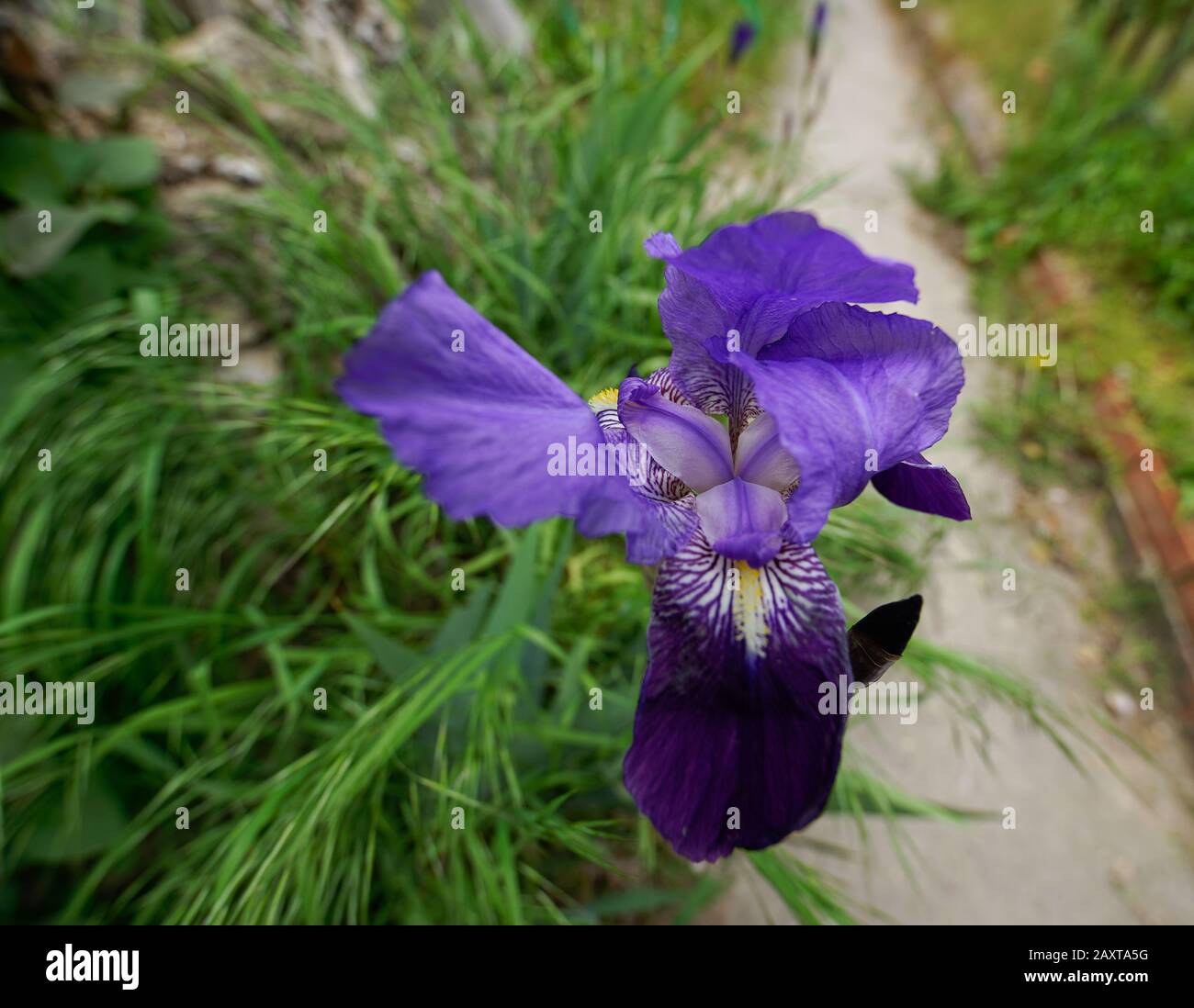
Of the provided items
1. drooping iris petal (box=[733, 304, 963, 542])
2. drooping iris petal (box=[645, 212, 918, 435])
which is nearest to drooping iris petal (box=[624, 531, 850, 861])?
drooping iris petal (box=[733, 304, 963, 542])

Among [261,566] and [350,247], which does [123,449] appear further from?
[350,247]

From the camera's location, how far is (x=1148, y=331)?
292cm

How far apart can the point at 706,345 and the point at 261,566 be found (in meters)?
1.49

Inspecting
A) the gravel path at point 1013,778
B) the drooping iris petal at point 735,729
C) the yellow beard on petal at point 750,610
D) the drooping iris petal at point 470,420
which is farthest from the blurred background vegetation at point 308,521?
the drooping iris petal at point 470,420

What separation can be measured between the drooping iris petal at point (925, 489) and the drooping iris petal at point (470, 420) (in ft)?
1.17

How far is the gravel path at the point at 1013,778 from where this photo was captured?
66.7 inches

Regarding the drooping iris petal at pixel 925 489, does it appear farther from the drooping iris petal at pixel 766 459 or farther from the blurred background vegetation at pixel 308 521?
the blurred background vegetation at pixel 308 521

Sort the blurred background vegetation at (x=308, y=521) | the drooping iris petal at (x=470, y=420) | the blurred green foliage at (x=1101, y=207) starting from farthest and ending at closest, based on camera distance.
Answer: the blurred green foliage at (x=1101, y=207)
the blurred background vegetation at (x=308, y=521)
the drooping iris petal at (x=470, y=420)

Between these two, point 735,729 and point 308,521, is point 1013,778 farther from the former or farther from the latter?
point 308,521

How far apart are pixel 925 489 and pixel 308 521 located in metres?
1.36

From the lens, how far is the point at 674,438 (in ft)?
→ 2.50

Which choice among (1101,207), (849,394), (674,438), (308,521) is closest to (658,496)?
(674,438)

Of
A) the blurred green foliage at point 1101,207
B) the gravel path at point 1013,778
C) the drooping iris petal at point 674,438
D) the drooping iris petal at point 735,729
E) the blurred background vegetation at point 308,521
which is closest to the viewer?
→ the drooping iris petal at point 735,729

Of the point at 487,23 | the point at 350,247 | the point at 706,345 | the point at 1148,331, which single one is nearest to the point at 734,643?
the point at 706,345
